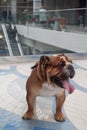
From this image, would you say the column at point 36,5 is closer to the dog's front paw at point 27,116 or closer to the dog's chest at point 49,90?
the dog's front paw at point 27,116

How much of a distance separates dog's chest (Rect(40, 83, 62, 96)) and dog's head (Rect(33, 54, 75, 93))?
0.26 feet

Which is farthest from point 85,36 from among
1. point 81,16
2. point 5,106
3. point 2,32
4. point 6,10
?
point 5,106

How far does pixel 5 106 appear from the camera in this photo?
307cm

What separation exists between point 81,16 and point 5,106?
6.85 m

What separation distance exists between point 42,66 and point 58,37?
335 inches

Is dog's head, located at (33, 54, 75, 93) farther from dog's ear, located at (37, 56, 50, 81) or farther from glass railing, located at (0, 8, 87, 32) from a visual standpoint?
glass railing, located at (0, 8, 87, 32)

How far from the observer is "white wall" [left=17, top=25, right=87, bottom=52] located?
9.92 meters

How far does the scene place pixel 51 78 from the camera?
93.9 inches

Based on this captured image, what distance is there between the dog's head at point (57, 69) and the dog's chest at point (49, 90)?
0.08 metres

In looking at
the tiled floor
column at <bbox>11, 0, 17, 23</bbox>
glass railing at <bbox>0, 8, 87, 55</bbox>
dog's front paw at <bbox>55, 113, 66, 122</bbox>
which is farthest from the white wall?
dog's front paw at <bbox>55, 113, 66, 122</bbox>

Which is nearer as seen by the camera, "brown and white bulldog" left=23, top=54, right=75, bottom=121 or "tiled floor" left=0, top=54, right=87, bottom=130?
"brown and white bulldog" left=23, top=54, right=75, bottom=121

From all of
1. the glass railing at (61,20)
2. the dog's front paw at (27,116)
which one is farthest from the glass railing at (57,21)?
the dog's front paw at (27,116)

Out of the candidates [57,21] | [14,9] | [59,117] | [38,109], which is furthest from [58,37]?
[59,117]

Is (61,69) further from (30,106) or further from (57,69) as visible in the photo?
(30,106)
